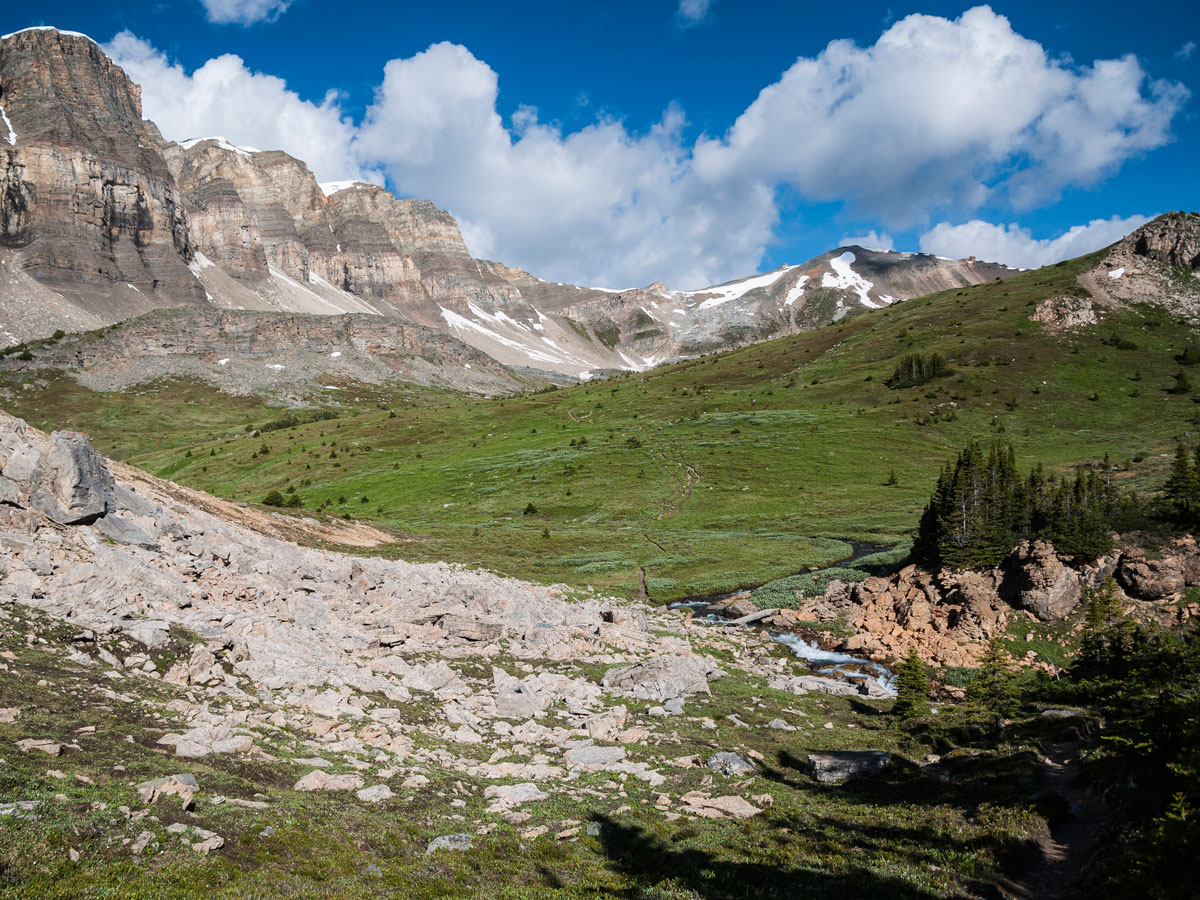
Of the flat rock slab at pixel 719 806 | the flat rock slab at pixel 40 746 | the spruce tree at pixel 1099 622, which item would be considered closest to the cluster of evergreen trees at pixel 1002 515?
the spruce tree at pixel 1099 622

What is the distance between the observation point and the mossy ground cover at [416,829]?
10711 millimetres

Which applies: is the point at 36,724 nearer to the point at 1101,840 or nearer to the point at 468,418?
the point at 1101,840

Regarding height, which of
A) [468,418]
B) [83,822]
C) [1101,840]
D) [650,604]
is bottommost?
[650,604]

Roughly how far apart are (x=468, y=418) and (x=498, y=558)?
3839 inches

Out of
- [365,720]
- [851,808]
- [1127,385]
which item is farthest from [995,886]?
[1127,385]

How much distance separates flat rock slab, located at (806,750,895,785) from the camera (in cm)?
2123

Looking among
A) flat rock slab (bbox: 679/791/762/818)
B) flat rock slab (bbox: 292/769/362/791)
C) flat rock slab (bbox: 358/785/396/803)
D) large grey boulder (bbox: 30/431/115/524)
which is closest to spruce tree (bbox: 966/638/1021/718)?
flat rock slab (bbox: 679/791/762/818)

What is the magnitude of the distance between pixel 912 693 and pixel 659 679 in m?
11.0

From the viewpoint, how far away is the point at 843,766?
21484 millimetres

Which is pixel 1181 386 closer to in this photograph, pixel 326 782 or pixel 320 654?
pixel 320 654

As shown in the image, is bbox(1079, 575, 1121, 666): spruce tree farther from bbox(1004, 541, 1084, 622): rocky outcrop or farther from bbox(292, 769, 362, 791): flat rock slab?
bbox(292, 769, 362, 791): flat rock slab

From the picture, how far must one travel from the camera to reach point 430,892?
1196 cm

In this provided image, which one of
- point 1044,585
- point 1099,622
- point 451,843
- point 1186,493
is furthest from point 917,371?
point 451,843

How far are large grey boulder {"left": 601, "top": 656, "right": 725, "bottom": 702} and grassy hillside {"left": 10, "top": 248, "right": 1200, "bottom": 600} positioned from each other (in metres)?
23.0
